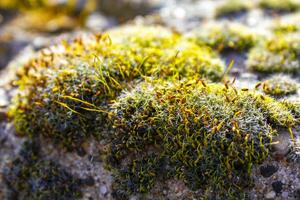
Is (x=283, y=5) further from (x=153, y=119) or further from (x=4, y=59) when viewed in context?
(x=4, y=59)

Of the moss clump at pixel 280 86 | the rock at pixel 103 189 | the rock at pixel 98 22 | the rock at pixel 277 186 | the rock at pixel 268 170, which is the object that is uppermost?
the moss clump at pixel 280 86

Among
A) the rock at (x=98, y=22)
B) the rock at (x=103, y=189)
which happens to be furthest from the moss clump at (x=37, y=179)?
the rock at (x=98, y=22)

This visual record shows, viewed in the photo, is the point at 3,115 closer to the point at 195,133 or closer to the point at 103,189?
the point at 103,189

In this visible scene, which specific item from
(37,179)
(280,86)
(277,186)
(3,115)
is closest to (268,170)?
(277,186)

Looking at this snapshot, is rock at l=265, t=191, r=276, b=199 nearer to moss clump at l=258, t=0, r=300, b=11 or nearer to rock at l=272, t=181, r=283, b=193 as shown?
rock at l=272, t=181, r=283, b=193

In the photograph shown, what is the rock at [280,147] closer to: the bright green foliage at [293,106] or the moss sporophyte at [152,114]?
the moss sporophyte at [152,114]

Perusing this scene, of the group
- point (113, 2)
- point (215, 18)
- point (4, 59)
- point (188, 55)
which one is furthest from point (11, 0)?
point (188, 55)

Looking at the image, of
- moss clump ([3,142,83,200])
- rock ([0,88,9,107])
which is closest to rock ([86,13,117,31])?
rock ([0,88,9,107])
